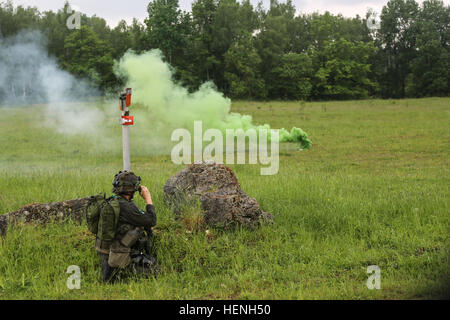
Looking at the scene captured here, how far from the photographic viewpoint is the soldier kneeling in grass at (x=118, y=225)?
6.54 metres

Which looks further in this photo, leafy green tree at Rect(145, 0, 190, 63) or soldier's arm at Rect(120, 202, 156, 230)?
leafy green tree at Rect(145, 0, 190, 63)

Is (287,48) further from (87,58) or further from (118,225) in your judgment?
(118,225)

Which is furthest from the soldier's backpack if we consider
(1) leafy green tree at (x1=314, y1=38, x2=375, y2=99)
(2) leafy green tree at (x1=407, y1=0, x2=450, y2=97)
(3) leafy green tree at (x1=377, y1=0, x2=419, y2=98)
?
(3) leafy green tree at (x1=377, y1=0, x2=419, y2=98)

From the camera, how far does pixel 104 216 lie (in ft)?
21.3

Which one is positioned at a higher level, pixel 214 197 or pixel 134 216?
pixel 134 216

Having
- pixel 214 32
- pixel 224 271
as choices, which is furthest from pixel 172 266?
pixel 214 32

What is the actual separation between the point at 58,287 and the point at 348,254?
4600 mm

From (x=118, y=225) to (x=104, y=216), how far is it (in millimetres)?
316

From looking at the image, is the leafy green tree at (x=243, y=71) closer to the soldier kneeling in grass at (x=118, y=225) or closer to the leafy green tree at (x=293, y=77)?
the leafy green tree at (x=293, y=77)

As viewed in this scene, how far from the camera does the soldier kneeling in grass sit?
6.54 meters

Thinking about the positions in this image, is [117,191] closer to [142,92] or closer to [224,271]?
[224,271]

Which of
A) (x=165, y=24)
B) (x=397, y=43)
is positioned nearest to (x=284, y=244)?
(x=165, y=24)

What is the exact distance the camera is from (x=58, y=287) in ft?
21.1

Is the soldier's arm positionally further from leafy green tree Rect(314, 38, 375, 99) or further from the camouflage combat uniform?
leafy green tree Rect(314, 38, 375, 99)
